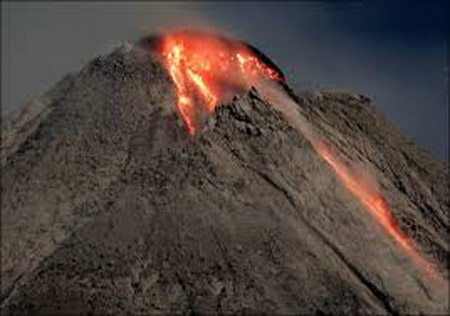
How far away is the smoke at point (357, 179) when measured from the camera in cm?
5472

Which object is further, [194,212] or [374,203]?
[374,203]

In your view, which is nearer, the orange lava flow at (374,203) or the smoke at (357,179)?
the orange lava flow at (374,203)

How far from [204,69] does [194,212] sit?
1619cm

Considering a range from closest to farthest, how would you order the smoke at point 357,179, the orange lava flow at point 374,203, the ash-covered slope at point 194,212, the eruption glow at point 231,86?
the ash-covered slope at point 194,212
the orange lava flow at point 374,203
the smoke at point 357,179
the eruption glow at point 231,86

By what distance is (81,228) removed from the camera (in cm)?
Result: 5209

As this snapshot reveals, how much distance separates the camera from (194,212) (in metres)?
51.4

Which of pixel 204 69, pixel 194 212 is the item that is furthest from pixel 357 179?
pixel 204 69

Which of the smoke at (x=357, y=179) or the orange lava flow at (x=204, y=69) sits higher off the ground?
the orange lava flow at (x=204, y=69)

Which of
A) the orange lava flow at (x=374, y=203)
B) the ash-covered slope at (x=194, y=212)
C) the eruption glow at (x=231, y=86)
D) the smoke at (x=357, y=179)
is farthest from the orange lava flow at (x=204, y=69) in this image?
the orange lava flow at (x=374, y=203)

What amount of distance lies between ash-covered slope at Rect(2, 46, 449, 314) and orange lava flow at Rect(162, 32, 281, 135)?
1.13 meters

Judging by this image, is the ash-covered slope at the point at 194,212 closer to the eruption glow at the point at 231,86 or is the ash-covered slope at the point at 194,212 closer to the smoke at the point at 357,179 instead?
the smoke at the point at 357,179

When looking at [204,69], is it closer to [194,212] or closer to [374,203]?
[374,203]

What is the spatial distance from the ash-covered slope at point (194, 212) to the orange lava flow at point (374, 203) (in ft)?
2.55

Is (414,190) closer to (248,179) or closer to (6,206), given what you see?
(248,179)
